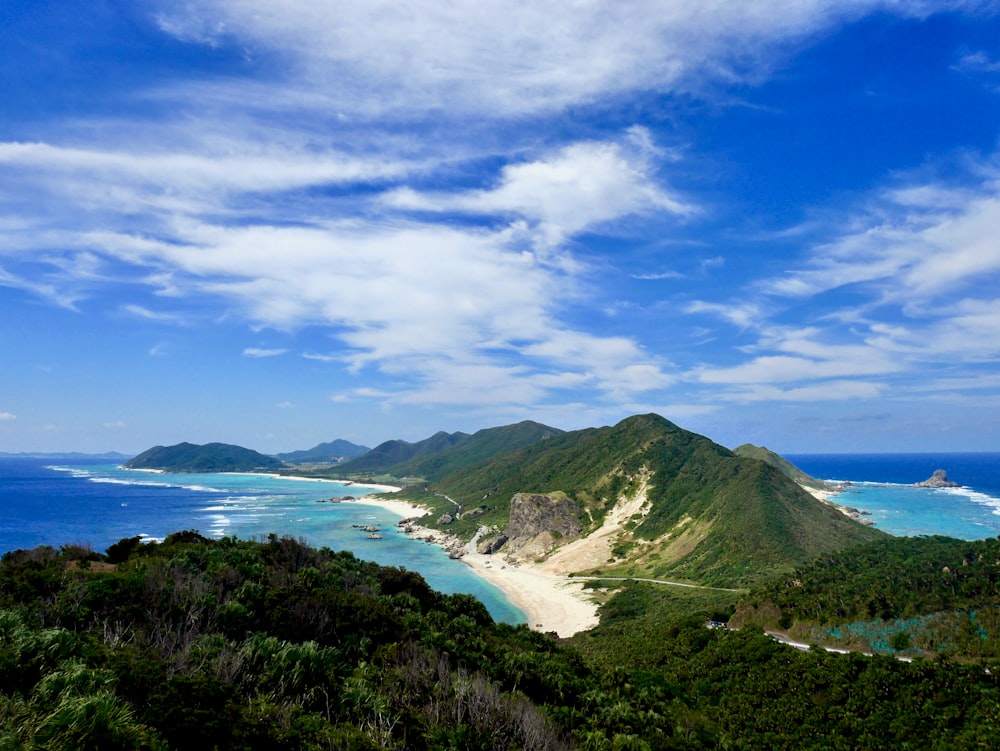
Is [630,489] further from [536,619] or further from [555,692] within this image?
[555,692]

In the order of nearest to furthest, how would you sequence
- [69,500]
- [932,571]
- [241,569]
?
[241,569]
[932,571]
[69,500]

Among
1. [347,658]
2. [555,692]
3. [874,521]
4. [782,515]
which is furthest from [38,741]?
[874,521]

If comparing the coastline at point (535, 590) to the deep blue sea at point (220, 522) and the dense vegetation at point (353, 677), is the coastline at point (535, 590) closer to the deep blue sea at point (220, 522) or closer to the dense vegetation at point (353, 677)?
the deep blue sea at point (220, 522)

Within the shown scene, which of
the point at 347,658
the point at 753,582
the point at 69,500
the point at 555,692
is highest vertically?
the point at 347,658

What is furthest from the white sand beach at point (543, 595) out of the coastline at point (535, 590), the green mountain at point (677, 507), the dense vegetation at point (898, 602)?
the dense vegetation at point (898, 602)

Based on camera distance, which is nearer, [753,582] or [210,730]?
[210,730]

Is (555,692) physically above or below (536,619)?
above

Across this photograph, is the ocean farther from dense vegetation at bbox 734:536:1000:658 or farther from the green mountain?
dense vegetation at bbox 734:536:1000:658
